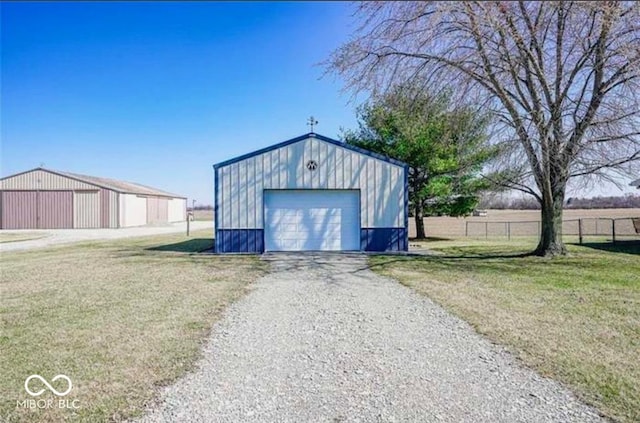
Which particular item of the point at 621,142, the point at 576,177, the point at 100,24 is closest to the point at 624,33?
the point at 621,142

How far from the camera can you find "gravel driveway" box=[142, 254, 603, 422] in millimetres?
2709

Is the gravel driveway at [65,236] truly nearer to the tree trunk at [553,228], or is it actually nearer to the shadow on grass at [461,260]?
the shadow on grass at [461,260]

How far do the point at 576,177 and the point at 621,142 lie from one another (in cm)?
143

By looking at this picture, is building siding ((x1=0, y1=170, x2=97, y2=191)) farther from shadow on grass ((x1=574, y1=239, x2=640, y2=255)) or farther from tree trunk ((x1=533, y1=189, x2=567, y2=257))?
shadow on grass ((x1=574, y1=239, x2=640, y2=255))

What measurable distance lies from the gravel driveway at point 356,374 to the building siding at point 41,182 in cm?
2704

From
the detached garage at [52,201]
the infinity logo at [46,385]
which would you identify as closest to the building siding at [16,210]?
the detached garage at [52,201]

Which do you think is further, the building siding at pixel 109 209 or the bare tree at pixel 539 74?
the building siding at pixel 109 209

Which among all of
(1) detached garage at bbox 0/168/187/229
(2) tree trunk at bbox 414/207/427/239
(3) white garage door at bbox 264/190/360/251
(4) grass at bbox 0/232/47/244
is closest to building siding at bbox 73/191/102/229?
(1) detached garage at bbox 0/168/187/229

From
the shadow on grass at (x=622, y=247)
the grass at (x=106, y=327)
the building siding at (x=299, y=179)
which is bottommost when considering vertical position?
the grass at (x=106, y=327)

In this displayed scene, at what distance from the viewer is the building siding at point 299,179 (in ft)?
40.1

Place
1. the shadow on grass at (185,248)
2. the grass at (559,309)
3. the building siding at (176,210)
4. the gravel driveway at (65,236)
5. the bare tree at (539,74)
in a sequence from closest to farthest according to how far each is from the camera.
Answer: the grass at (559,309), the bare tree at (539,74), the shadow on grass at (185,248), the gravel driveway at (65,236), the building siding at (176,210)

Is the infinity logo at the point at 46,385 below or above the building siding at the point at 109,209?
below

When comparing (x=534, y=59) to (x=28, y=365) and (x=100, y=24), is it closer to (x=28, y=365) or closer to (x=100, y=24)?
(x=100, y=24)

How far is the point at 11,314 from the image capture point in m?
5.24
